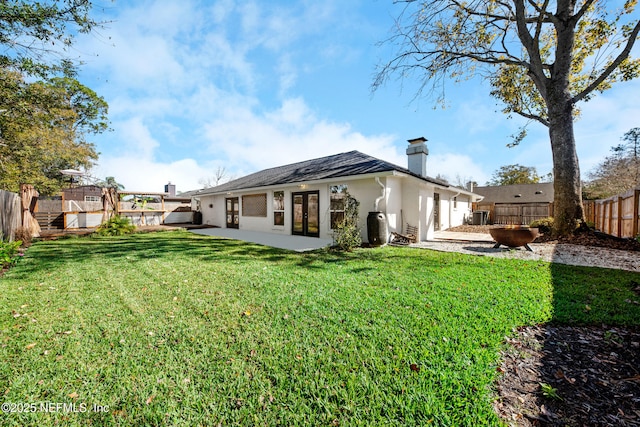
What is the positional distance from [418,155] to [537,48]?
17.7ft

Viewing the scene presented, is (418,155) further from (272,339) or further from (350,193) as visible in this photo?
(272,339)

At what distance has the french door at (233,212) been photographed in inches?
595

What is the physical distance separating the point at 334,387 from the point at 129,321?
262cm

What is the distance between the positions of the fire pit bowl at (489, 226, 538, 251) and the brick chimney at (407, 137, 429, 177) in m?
4.00

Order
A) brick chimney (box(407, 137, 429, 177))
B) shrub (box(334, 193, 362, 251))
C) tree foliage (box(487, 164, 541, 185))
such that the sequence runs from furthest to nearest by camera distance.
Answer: tree foliage (box(487, 164, 541, 185))
brick chimney (box(407, 137, 429, 177))
shrub (box(334, 193, 362, 251))

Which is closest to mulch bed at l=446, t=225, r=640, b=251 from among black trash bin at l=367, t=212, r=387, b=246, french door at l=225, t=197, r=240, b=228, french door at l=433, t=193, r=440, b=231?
french door at l=433, t=193, r=440, b=231

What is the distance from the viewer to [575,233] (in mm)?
8914

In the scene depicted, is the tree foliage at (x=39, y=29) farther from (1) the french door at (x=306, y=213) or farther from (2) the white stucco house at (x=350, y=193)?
(1) the french door at (x=306, y=213)

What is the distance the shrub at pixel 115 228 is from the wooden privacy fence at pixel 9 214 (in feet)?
8.42

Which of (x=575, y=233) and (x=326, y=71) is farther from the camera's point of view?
(x=326, y=71)

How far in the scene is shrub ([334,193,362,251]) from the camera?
25.4 feet

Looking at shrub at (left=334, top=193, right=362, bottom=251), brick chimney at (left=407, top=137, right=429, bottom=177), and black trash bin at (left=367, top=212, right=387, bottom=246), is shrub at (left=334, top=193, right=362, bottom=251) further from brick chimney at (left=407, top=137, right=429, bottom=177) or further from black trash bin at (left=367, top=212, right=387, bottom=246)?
brick chimney at (left=407, top=137, right=429, bottom=177)

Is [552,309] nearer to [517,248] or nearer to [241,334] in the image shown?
[241,334]

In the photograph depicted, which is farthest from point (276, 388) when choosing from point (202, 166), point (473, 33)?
point (202, 166)
